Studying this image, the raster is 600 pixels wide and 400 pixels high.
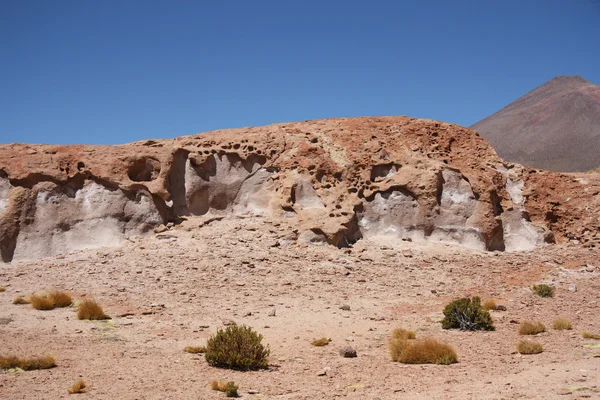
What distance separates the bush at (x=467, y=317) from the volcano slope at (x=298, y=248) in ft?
1.08

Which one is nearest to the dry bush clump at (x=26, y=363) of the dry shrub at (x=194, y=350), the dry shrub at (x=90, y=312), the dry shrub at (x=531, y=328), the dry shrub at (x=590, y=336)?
the dry shrub at (x=194, y=350)

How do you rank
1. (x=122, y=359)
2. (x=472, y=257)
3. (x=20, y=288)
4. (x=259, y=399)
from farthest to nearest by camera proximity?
(x=472, y=257) < (x=20, y=288) < (x=122, y=359) < (x=259, y=399)

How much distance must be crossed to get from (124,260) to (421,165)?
11.0m

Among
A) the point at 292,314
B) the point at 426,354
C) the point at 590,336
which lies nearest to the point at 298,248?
the point at 292,314

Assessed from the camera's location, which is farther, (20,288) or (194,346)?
(20,288)

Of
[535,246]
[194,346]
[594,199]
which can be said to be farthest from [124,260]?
[594,199]

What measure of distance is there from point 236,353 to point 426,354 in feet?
10.7

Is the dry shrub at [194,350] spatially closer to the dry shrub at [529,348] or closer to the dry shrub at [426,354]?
the dry shrub at [426,354]

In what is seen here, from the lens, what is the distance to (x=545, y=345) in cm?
1152

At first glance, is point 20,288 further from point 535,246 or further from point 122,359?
point 535,246

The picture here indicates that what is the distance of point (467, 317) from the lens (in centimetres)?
1345

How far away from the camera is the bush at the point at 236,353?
1014 centimetres

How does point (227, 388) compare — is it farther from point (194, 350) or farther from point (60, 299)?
point (60, 299)

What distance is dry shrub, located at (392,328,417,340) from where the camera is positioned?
1244cm
